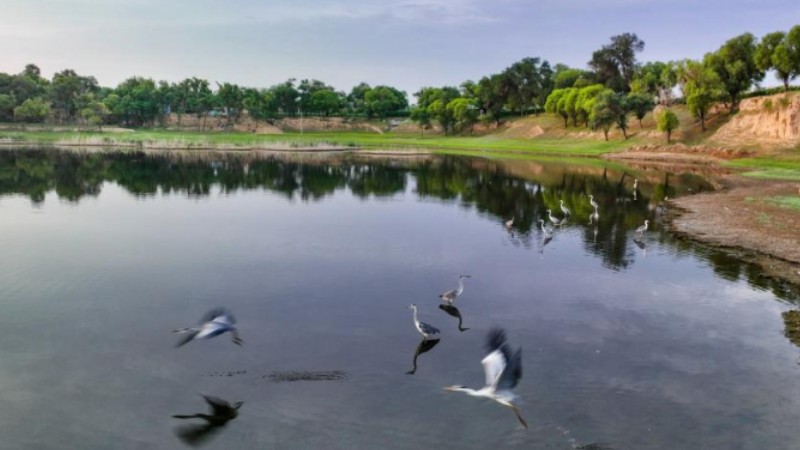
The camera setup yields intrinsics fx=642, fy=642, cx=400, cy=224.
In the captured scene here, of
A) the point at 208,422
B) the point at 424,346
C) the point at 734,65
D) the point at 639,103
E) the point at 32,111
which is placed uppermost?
the point at 734,65

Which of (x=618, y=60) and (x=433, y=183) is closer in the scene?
(x=433, y=183)

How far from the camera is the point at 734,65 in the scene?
9575cm

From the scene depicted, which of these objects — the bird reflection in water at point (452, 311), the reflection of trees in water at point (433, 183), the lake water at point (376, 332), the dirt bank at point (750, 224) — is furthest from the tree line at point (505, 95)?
the bird reflection in water at point (452, 311)

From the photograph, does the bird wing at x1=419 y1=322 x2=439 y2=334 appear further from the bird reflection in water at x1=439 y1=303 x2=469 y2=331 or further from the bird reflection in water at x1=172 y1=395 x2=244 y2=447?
the bird reflection in water at x1=172 y1=395 x2=244 y2=447

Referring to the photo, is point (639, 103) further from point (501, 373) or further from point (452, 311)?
point (501, 373)

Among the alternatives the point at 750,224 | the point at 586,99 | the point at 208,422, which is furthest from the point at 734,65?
the point at 208,422

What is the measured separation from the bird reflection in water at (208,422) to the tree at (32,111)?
146 m

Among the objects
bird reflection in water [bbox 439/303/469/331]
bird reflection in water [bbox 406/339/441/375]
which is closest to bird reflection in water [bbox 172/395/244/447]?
bird reflection in water [bbox 406/339/441/375]

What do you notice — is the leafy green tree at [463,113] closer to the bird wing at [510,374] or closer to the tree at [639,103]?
the tree at [639,103]

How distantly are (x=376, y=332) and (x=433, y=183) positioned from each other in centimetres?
4287

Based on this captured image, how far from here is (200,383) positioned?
15930 millimetres

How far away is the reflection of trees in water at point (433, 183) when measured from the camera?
3603cm

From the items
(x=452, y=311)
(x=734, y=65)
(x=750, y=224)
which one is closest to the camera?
(x=452, y=311)

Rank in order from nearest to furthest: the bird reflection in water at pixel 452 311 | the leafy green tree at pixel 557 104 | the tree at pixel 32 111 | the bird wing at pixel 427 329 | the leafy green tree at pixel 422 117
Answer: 1. the bird wing at pixel 427 329
2. the bird reflection in water at pixel 452 311
3. the leafy green tree at pixel 557 104
4. the tree at pixel 32 111
5. the leafy green tree at pixel 422 117
